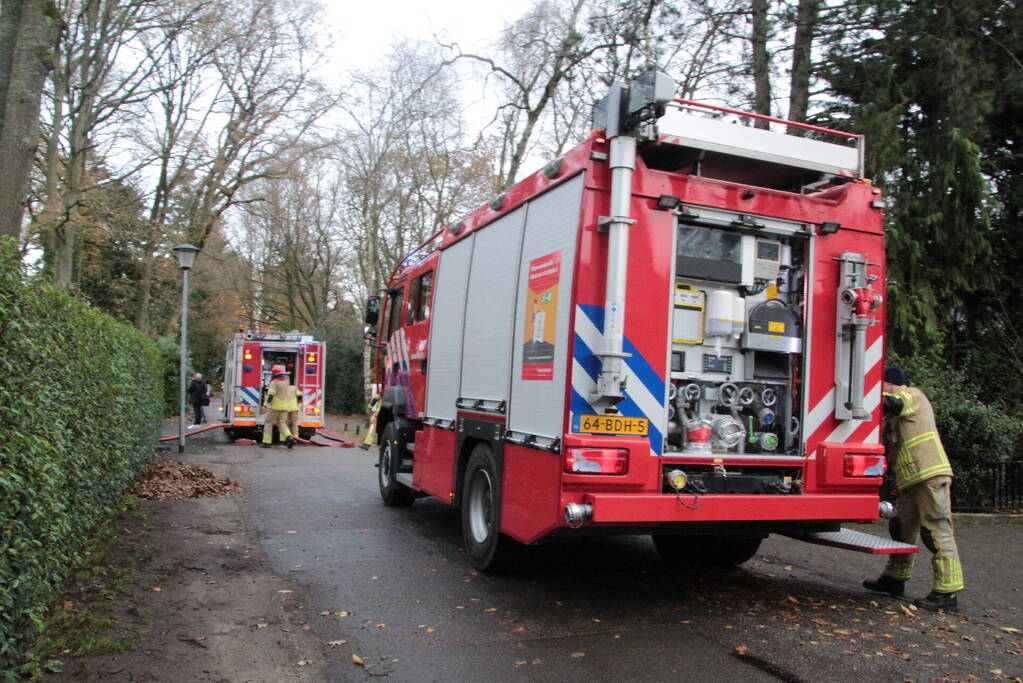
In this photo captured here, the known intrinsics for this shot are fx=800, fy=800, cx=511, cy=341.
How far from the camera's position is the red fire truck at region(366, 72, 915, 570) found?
493 cm

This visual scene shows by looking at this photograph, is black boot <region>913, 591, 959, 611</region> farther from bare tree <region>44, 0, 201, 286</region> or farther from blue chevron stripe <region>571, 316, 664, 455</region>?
Answer: bare tree <region>44, 0, 201, 286</region>

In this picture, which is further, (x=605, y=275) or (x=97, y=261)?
(x=97, y=261)

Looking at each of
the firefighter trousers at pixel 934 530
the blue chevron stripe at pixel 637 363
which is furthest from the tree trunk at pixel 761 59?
the blue chevron stripe at pixel 637 363

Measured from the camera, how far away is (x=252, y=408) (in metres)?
19.9

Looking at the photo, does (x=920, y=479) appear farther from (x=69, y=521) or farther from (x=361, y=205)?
(x=361, y=205)

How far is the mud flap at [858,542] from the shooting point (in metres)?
5.46

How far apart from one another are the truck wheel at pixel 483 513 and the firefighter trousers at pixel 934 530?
292 cm

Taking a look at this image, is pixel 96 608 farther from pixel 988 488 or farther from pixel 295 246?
pixel 295 246

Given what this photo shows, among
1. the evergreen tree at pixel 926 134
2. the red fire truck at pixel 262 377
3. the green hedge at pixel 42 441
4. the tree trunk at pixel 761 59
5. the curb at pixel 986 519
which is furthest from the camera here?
the red fire truck at pixel 262 377

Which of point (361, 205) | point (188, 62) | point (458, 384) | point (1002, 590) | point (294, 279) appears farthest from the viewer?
point (294, 279)

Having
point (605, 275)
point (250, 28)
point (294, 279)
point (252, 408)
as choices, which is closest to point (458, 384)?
point (605, 275)

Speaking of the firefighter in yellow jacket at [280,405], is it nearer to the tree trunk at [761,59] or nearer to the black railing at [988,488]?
the tree trunk at [761,59]

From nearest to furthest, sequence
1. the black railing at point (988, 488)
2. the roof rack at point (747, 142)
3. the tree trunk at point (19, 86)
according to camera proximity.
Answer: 1. the roof rack at point (747, 142)
2. the tree trunk at point (19, 86)
3. the black railing at point (988, 488)

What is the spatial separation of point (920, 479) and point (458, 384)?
3.72m
